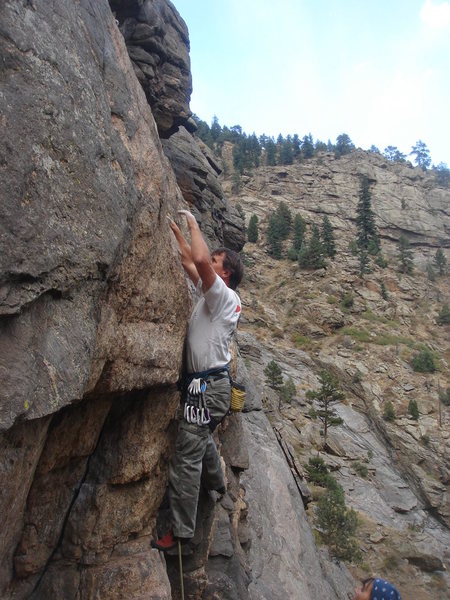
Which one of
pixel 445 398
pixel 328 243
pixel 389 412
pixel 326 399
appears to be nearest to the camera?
pixel 326 399

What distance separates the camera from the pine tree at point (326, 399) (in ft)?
102

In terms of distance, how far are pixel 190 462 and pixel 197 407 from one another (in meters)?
0.60

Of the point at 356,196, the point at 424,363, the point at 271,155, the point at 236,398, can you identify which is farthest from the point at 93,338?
the point at 271,155

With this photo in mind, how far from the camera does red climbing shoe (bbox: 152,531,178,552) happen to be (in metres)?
4.78

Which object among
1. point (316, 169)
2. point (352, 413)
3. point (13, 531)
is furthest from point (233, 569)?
point (316, 169)

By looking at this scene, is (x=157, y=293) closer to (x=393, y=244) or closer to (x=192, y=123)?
(x=192, y=123)

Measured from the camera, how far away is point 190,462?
486 cm

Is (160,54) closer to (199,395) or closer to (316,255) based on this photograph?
(199,395)

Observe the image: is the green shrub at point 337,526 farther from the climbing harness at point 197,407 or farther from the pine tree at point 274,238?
the pine tree at point 274,238

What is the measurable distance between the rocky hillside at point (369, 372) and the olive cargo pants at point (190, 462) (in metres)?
11.6

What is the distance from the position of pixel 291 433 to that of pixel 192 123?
21213 mm

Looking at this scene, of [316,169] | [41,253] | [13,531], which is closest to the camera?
[41,253]

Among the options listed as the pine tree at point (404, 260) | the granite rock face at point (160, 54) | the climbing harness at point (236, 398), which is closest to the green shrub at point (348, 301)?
the pine tree at point (404, 260)

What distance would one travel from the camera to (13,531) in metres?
3.80
